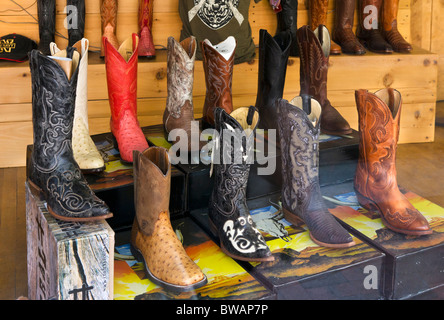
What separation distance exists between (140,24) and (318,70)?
120cm

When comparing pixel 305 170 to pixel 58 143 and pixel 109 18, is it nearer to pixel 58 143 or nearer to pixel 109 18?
pixel 58 143

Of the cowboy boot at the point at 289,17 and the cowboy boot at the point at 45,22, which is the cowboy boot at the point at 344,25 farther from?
the cowboy boot at the point at 45,22

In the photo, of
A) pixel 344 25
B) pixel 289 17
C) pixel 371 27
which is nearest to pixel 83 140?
pixel 289 17

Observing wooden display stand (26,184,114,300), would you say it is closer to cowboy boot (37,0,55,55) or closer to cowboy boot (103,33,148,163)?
cowboy boot (103,33,148,163)

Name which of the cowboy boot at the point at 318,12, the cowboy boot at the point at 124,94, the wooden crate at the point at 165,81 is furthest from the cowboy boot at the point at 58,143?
the cowboy boot at the point at 318,12

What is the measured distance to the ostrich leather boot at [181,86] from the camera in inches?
93.3

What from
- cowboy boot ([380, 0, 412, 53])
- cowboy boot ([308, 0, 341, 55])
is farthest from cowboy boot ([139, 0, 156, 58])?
cowboy boot ([380, 0, 412, 53])

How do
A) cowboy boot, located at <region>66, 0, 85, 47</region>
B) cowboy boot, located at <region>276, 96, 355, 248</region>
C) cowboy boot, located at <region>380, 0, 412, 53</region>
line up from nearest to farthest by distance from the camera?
cowboy boot, located at <region>276, 96, 355, 248</region>
cowboy boot, located at <region>66, 0, 85, 47</region>
cowboy boot, located at <region>380, 0, 412, 53</region>

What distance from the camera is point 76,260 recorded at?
1657 mm

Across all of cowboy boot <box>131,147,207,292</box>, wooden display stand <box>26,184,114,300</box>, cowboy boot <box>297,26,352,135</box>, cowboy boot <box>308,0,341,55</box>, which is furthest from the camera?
cowboy boot <box>308,0,341,55</box>

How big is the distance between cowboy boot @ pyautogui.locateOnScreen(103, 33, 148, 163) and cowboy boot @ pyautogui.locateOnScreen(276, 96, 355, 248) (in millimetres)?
584

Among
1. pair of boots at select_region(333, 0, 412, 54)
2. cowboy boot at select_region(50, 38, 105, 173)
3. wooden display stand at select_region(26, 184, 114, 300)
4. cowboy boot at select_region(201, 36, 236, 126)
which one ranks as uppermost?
pair of boots at select_region(333, 0, 412, 54)

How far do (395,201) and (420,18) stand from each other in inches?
84.9

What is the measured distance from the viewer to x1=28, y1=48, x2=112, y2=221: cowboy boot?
1731 millimetres
